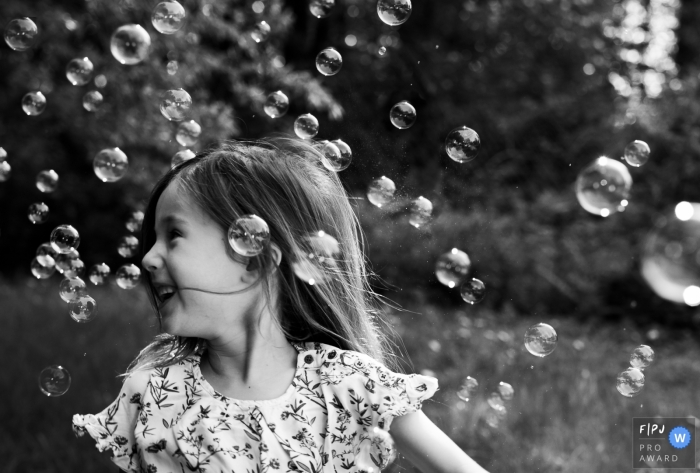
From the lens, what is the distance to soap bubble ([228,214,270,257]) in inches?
64.9

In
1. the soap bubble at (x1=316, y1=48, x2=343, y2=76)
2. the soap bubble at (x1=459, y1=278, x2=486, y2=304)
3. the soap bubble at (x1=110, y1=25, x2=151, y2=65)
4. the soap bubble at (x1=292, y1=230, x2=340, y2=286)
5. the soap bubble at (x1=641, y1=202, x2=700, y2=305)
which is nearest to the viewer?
the soap bubble at (x1=292, y1=230, x2=340, y2=286)

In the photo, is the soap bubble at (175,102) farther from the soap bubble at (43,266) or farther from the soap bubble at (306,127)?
the soap bubble at (43,266)

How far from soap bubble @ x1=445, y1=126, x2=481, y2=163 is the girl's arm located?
102 cm

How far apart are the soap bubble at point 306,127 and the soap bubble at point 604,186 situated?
Result: 2.79ft

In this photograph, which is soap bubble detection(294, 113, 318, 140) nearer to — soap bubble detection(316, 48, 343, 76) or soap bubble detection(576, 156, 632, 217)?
soap bubble detection(316, 48, 343, 76)

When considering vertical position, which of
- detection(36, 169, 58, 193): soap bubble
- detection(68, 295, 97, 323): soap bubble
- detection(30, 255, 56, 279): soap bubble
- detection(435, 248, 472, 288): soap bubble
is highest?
detection(36, 169, 58, 193): soap bubble

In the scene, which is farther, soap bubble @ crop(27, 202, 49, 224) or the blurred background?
the blurred background

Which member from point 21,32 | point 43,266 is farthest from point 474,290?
point 21,32

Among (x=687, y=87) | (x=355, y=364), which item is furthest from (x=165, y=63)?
(x=687, y=87)

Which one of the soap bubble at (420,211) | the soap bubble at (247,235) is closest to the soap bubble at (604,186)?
the soap bubble at (420,211)

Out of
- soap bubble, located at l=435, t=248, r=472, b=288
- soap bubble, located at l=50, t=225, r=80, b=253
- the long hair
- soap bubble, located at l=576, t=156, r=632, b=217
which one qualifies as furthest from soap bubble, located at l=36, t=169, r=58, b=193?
soap bubble, located at l=576, t=156, r=632, b=217

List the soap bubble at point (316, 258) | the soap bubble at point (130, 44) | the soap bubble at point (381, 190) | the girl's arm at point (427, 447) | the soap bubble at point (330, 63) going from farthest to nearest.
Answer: the soap bubble at point (130, 44), the soap bubble at point (330, 63), the soap bubble at point (381, 190), the soap bubble at point (316, 258), the girl's arm at point (427, 447)

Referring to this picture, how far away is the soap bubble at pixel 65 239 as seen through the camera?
2332 mm

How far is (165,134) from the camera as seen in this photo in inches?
207
